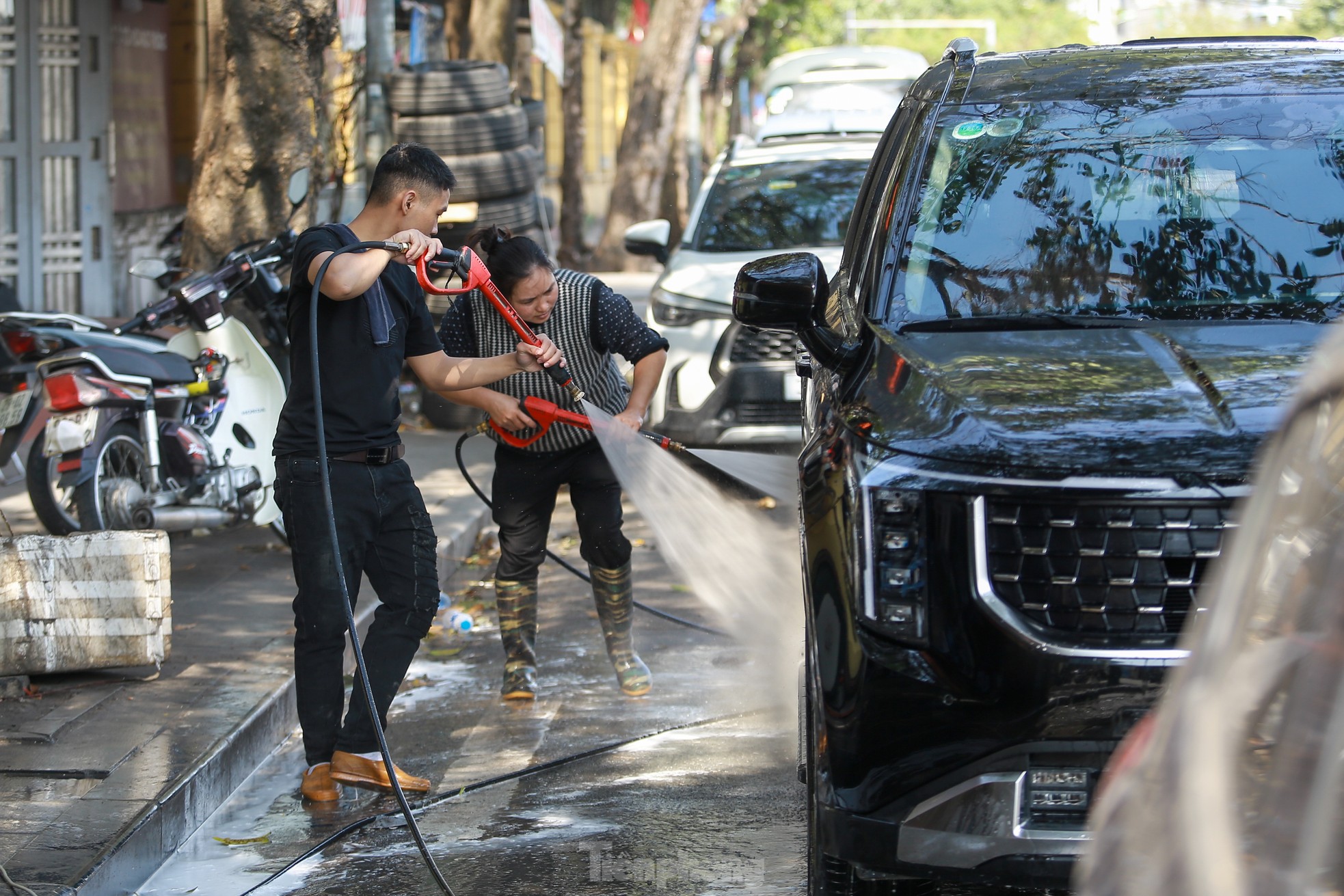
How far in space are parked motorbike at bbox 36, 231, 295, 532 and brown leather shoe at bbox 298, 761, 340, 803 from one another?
2449mm

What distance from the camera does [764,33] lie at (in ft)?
134

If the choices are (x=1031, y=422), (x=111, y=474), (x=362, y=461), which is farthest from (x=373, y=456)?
(x=111, y=474)

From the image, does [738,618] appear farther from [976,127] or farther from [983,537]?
[983,537]

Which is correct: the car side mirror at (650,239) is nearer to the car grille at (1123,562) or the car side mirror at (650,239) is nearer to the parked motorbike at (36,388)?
the parked motorbike at (36,388)

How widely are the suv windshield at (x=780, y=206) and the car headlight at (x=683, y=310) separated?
0.60 metres

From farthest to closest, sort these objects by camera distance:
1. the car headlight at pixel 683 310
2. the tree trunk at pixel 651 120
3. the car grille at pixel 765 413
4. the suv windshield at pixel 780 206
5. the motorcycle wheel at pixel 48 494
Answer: the tree trunk at pixel 651 120 < the suv windshield at pixel 780 206 < the car headlight at pixel 683 310 < the car grille at pixel 765 413 < the motorcycle wheel at pixel 48 494

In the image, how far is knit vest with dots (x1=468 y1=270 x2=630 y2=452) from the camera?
5.79 m

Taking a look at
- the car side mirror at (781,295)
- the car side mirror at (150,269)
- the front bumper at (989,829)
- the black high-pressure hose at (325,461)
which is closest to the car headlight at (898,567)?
the front bumper at (989,829)

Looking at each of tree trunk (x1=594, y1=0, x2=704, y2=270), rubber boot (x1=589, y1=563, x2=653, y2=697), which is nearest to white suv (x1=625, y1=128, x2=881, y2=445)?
rubber boot (x1=589, y1=563, x2=653, y2=697)

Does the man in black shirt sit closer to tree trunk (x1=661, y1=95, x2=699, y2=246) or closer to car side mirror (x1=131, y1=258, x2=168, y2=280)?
car side mirror (x1=131, y1=258, x2=168, y2=280)

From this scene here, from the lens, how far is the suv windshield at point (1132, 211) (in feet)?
12.9

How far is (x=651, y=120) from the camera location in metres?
22.8

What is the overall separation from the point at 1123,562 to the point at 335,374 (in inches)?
101

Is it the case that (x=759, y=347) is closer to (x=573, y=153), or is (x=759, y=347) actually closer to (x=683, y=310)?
(x=683, y=310)
